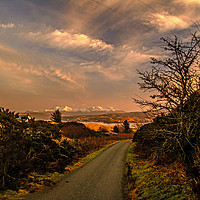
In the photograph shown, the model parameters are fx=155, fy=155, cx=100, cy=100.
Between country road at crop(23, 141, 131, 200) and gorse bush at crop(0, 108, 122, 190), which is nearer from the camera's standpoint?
country road at crop(23, 141, 131, 200)

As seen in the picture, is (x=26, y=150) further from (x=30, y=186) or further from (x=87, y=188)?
(x=87, y=188)

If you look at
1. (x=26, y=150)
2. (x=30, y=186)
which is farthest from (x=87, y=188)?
(x=26, y=150)

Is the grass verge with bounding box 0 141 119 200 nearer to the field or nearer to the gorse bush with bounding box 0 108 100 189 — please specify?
the field

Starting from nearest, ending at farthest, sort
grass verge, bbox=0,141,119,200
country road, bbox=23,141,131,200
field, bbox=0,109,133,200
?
grass verge, bbox=0,141,119,200, country road, bbox=23,141,131,200, field, bbox=0,109,133,200

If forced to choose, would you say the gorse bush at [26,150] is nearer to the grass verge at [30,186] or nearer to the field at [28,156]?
the field at [28,156]

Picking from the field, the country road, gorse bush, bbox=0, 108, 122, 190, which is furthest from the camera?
gorse bush, bbox=0, 108, 122, 190

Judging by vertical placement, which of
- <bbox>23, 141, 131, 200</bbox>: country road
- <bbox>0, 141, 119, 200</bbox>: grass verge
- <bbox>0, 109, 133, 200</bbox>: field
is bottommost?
<bbox>23, 141, 131, 200</bbox>: country road

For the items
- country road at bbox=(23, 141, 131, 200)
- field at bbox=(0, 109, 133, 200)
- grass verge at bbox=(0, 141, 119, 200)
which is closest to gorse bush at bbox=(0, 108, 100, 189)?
field at bbox=(0, 109, 133, 200)

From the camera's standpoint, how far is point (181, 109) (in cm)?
478

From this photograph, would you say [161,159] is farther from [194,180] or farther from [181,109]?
[181,109]

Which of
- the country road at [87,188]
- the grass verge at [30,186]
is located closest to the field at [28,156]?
the grass verge at [30,186]

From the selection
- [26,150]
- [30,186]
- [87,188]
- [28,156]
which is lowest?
[87,188]

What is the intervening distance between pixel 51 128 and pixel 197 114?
11.6 meters

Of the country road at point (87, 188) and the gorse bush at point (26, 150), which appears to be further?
the gorse bush at point (26, 150)
